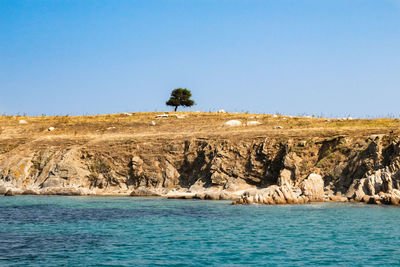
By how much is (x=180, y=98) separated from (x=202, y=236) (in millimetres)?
88316

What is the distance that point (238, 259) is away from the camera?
19688 millimetres

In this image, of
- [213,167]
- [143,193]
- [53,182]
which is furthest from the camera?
[53,182]

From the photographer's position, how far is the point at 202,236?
25578 millimetres

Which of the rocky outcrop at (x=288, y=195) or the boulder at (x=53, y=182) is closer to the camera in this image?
the rocky outcrop at (x=288, y=195)

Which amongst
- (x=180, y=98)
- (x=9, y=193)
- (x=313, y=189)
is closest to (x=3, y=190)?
(x=9, y=193)

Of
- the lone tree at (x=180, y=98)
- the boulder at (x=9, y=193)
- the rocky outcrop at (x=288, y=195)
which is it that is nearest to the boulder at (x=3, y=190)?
the boulder at (x=9, y=193)

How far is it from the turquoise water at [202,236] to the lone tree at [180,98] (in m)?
72.8

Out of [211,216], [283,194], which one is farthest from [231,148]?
[211,216]

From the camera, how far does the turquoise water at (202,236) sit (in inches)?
774

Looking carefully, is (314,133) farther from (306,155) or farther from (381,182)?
(381,182)

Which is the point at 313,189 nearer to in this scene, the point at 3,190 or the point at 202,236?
the point at 202,236

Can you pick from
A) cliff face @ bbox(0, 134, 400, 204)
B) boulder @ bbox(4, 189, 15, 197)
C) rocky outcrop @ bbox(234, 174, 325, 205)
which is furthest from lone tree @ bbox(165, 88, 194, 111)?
rocky outcrop @ bbox(234, 174, 325, 205)

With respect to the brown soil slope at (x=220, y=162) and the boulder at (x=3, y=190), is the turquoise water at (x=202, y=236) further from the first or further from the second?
the boulder at (x=3, y=190)

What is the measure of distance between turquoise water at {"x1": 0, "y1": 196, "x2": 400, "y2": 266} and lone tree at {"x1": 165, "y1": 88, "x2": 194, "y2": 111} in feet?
239
